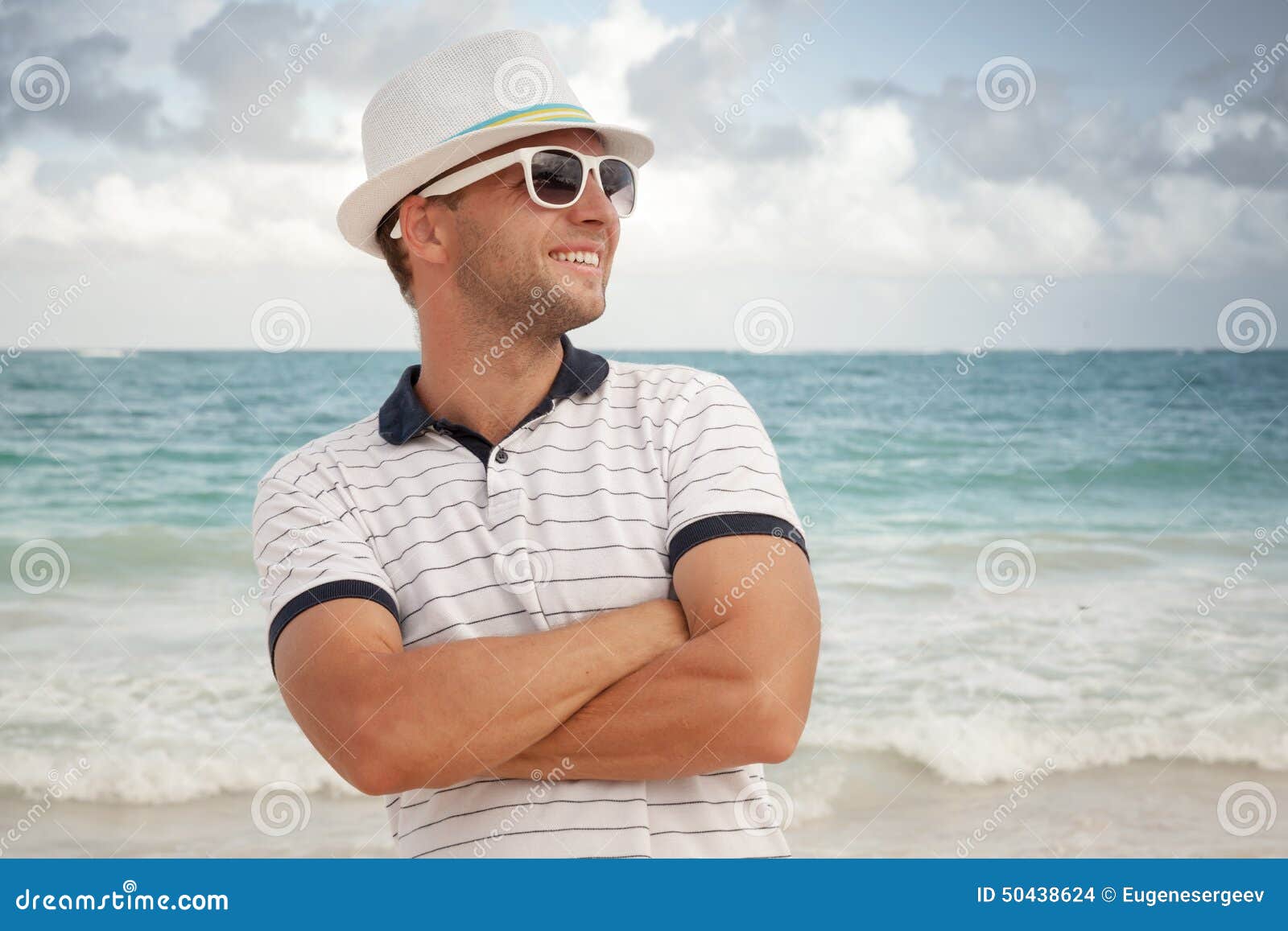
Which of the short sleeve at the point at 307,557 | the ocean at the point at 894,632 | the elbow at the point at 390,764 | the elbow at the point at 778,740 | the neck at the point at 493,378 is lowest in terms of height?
the elbow at the point at 778,740

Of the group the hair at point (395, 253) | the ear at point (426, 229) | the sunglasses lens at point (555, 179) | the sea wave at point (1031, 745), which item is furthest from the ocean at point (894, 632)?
the sunglasses lens at point (555, 179)

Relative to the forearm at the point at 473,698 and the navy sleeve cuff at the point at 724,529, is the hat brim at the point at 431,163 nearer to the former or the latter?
the navy sleeve cuff at the point at 724,529

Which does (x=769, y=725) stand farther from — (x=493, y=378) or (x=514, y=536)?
(x=493, y=378)

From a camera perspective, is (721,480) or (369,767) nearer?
(369,767)

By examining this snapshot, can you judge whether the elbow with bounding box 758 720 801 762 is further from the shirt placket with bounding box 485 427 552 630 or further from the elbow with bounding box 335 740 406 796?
the elbow with bounding box 335 740 406 796

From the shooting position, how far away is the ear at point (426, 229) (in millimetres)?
2650

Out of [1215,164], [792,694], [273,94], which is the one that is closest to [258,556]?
[792,694]

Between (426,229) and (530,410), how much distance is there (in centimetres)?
54

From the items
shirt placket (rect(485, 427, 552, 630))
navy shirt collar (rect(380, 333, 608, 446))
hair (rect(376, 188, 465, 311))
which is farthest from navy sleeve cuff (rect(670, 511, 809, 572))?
hair (rect(376, 188, 465, 311))

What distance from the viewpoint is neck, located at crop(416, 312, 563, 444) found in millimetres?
2512

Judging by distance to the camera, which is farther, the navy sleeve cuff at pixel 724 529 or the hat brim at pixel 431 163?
the hat brim at pixel 431 163

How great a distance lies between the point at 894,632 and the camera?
8023 mm

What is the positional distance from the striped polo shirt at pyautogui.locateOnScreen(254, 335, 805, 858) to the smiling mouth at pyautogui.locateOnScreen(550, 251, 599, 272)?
276 mm

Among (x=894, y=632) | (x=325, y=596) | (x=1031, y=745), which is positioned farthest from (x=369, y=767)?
(x=894, y=632)
